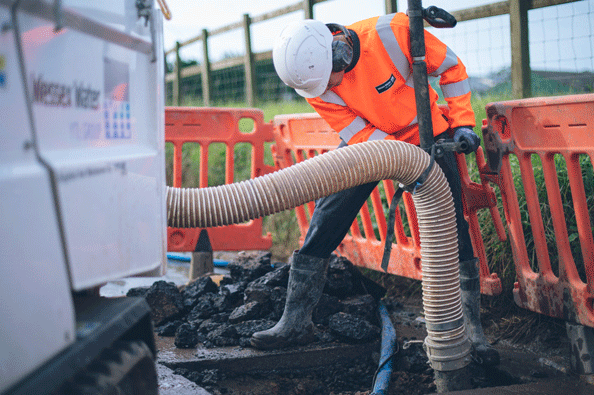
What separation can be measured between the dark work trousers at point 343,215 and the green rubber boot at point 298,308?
7 centimetres

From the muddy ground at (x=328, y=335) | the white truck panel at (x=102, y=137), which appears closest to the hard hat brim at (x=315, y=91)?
the white truck panel at (x=102, y=137)

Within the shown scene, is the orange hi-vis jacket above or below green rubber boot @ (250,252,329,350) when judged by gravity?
above

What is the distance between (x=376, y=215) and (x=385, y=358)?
5.38ft

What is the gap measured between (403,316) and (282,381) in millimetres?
1225

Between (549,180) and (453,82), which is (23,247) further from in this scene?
(549,180)

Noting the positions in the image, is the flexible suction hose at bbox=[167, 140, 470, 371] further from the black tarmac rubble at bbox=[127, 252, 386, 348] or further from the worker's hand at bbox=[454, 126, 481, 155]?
the black tarmac rubble at bbox=[127, 252, 386, 348]

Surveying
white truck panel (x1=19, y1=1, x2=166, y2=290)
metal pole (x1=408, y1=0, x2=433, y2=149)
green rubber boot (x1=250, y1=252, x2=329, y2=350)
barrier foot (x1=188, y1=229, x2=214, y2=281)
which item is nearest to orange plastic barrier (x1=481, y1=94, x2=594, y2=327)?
metal pole (x1=408, y1=0, x2=433, y2=149)

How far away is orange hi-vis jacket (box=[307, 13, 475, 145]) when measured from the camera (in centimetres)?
320

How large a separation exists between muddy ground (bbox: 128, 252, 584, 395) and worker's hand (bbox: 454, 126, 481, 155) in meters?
1.18

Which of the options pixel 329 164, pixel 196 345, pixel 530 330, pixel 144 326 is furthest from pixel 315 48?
pixel 530 330

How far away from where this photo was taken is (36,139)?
153 cm

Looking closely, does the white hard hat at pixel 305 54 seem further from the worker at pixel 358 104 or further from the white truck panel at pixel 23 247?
the white truck panel at pixel 23 247

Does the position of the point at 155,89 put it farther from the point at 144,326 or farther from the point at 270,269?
the point at 270,269

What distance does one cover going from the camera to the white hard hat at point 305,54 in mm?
3121
